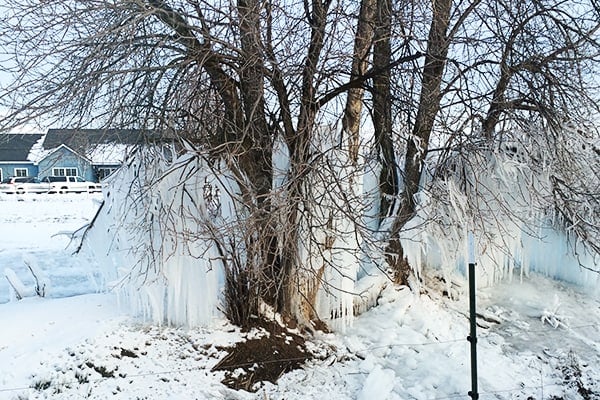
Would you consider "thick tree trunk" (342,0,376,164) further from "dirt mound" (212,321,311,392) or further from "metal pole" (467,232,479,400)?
"metal pole" (467,232,479,400)

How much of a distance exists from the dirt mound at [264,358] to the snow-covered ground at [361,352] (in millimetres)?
105

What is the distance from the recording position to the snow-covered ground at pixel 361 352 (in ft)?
13.2

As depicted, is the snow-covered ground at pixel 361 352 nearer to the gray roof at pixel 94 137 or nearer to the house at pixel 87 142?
the house at pixel 87 142

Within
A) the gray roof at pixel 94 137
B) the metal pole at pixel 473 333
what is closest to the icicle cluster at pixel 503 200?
the metal pole at pixel 473 333

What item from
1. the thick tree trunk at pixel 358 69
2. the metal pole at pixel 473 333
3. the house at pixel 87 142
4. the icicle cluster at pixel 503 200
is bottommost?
the metal pole at pixel 473 333

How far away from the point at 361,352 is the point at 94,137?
11.4 ft

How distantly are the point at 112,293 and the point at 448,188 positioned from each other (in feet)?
13.7

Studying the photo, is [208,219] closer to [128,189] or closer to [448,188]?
[128,189]

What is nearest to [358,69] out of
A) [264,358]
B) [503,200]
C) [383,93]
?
[383,93]

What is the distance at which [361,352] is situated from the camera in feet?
16.0

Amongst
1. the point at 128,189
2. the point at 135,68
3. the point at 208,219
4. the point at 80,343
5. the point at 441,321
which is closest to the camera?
the point at 135,68

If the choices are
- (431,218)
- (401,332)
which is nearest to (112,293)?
(401,332)

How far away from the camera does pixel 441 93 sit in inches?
199

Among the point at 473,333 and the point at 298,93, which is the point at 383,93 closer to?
the point at 298,93
